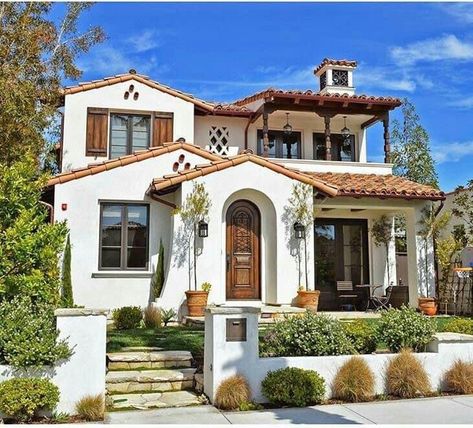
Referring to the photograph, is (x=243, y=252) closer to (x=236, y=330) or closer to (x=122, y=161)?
(x=122, y=161)

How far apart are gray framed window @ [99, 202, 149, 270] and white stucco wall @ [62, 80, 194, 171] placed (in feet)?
8.70

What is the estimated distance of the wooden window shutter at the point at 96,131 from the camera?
1711cm

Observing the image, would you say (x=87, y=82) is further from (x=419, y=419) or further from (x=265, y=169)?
(x=419, y=419)

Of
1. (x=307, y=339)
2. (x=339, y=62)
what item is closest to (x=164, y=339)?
(x=307, y=339)

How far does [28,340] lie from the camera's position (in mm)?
7258

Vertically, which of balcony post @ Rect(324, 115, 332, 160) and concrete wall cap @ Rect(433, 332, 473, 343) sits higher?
balcony post @ Rect(324, 115, 332, 160)

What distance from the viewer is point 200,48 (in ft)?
46.4

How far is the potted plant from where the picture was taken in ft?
53.6

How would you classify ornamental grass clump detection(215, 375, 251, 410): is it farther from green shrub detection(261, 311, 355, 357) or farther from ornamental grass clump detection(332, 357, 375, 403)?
ornamental grass clump detection(332, 357, 375, 403)

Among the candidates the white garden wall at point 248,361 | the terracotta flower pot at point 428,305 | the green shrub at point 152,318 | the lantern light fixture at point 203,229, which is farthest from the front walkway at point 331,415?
the terracotta flower pot at point 428,305

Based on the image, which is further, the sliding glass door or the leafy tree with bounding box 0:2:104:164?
the sliding glass door

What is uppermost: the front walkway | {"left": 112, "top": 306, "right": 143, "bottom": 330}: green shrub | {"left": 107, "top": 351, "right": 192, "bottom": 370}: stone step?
{"left": 112, "top": 306, "right": 143, "bottom": 330}: green shrub

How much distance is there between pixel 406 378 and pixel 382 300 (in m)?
9.28

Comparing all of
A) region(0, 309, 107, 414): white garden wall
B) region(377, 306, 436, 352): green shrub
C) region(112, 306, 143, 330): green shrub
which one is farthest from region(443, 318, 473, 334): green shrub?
region(112, 306, 143, 330): green shrub
